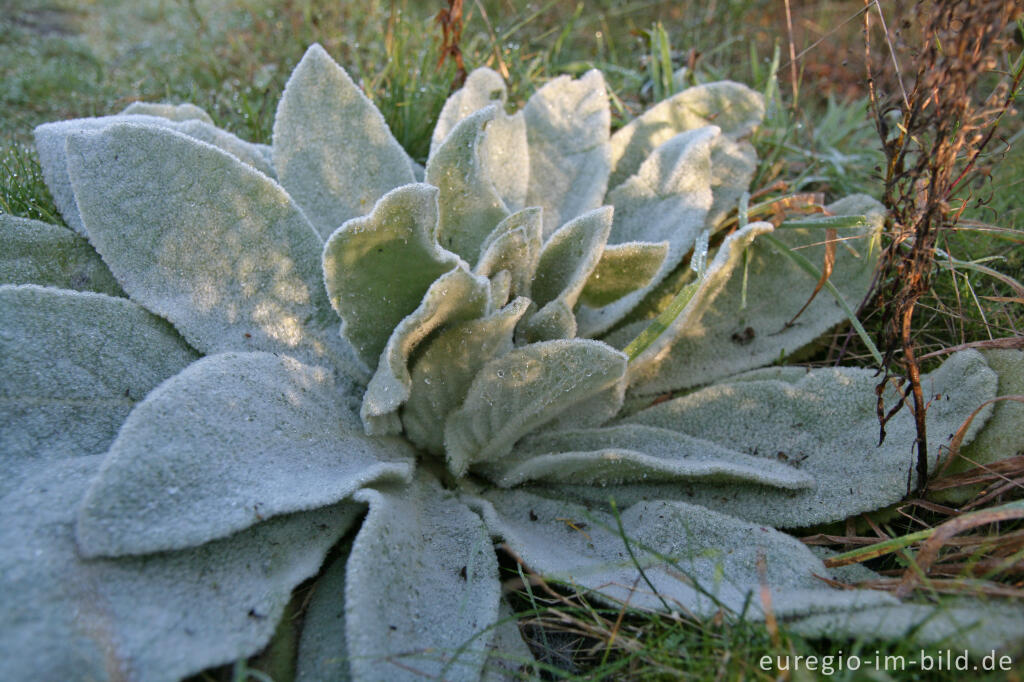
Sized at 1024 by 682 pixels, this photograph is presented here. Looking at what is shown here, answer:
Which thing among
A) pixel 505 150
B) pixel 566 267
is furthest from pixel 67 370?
pixel 505 150

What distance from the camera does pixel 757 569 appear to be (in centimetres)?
132

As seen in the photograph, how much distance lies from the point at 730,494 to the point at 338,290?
93 centimetres

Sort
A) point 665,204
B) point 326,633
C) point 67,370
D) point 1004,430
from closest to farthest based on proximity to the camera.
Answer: point 326,633 → point 67,370 → point 1004,430 → point 665,204

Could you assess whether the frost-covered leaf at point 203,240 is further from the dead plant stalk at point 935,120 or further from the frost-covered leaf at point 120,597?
the dead plant stalk at point 935,120

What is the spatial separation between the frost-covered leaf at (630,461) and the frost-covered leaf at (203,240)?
496 mm

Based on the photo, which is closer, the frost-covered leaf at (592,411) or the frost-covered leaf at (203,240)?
the frost-covered leaf at (203,240)

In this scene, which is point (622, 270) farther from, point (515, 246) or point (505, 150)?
point (505, 150)

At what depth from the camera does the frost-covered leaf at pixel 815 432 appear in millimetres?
1504

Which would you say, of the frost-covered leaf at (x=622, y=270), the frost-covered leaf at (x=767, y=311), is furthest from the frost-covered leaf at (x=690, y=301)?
the frost-covered leaf at (x=767, y=311)

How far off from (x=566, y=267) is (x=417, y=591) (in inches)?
30.9

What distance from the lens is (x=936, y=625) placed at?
1077 mm

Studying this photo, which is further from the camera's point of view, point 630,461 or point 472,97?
point 472,97

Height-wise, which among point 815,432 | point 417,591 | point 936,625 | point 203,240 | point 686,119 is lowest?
point 815,432

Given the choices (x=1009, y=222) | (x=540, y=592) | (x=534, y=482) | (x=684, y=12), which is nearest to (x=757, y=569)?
(x=540, y=592)
